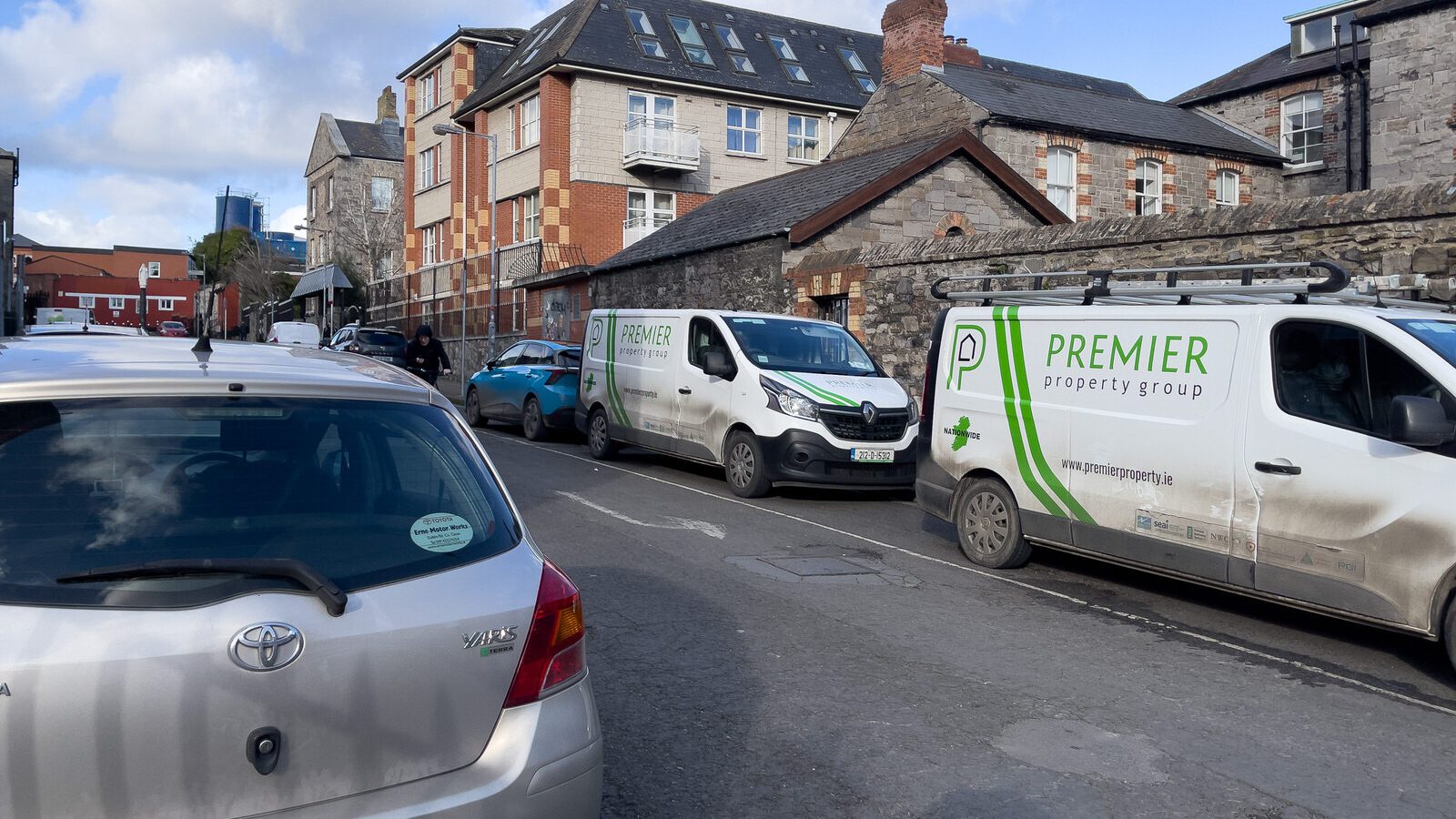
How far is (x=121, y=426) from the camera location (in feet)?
9.21

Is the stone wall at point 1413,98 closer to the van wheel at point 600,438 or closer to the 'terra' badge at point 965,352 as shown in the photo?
the van wheel at point 600,438

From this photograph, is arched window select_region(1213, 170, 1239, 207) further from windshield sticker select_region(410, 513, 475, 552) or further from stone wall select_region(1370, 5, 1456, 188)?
windshield sticker select_region(410, 513, 475, 552)

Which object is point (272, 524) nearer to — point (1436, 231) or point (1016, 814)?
point (1016, 814)

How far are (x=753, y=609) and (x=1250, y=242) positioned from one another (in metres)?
8.60

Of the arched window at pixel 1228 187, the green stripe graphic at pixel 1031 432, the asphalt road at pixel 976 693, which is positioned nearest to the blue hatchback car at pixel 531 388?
the asphalt road at pixel 976 693

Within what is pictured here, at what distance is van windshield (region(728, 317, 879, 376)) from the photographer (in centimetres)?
1293

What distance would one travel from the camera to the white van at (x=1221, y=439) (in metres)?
6.14

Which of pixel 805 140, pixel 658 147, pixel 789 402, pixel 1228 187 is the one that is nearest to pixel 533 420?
pixel 789 402

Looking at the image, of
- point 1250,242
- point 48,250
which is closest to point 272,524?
point 1250,242

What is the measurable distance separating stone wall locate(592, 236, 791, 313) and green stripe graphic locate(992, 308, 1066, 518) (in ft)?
39.2

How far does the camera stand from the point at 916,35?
29.8 meters

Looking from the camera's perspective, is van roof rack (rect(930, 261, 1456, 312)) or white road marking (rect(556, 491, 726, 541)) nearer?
van roof rack (rect(930, 261, 1456, 312))

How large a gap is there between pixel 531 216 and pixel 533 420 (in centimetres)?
2209

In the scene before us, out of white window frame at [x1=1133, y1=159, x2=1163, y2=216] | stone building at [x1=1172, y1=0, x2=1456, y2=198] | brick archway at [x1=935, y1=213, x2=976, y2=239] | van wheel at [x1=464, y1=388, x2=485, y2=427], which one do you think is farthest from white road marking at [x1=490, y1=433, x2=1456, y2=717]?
stone building at [x1=1172, y1=0, x2=1456, y2=198]
